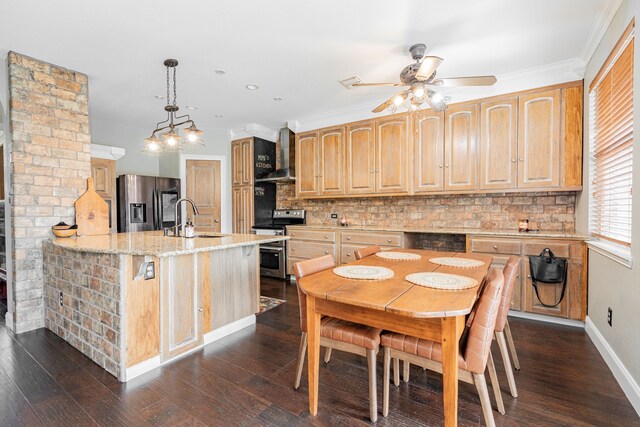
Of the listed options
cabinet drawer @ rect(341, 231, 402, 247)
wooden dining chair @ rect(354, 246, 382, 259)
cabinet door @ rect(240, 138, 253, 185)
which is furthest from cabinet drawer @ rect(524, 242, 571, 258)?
cabinet door @ rect(240, 138, 253, 185)

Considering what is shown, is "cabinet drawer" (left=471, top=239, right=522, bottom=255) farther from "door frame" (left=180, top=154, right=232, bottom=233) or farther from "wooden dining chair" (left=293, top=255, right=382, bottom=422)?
"door frame" (left=180, top=154, right=232, bottom=233)

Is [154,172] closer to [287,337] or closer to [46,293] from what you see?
[46,293]

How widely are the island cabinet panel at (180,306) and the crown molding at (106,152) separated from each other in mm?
3483

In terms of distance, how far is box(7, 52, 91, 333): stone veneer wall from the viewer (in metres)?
2.77

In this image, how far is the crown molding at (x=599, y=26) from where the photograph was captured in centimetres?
215

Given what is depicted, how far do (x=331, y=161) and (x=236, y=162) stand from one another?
6.19 feet

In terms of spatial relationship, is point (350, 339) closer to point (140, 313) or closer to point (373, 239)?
point (140, 313)

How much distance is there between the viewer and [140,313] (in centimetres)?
212

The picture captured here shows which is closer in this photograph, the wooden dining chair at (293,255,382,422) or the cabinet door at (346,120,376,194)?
the wooden dining chair at (293,255,382,422)

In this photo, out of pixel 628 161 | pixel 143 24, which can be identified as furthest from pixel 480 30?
pixel 143 24

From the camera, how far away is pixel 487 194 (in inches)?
149

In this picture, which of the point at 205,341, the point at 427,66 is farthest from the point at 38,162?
the point at 427,66

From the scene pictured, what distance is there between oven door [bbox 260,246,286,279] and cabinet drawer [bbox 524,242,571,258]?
10.5 ft

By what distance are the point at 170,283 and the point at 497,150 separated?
3535mm
